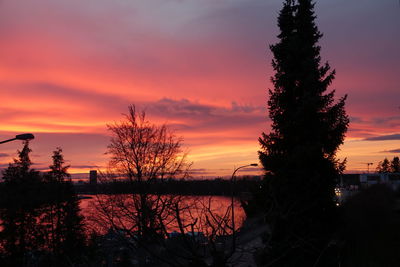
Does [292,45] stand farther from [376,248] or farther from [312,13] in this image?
[376,248]

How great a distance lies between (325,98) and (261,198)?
5.76m

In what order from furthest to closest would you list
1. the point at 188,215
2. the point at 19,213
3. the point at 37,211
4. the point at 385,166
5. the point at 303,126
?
the point at 385,166 → the point at 37,211 → the point at 19,213 → the point at 188,215 → the point at 303,126

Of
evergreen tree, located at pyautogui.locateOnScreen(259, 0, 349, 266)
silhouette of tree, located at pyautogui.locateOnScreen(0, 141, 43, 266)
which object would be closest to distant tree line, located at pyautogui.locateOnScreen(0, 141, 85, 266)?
silhouette of tree, located at pyautogui.locateOnScreen(0, 141, 43, 266)

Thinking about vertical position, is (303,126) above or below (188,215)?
above

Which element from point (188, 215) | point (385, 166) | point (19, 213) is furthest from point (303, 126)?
point (385, 166)

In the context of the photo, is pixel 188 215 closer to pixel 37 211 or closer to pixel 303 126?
pixel 303 126

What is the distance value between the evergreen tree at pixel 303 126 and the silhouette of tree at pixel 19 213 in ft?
99.4

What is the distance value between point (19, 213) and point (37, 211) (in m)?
2.36

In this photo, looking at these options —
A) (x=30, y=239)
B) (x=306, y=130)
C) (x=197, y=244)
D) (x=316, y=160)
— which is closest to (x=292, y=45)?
(x=306, y=130)

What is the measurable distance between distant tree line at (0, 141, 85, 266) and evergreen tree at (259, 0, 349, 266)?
1060 inches

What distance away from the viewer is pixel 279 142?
1772cm

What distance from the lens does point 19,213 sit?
38.9 metres

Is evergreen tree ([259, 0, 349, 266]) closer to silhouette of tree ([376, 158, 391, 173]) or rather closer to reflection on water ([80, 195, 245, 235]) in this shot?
reflection on water ([80, 195, 245, 235])

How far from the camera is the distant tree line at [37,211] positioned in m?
37.9
